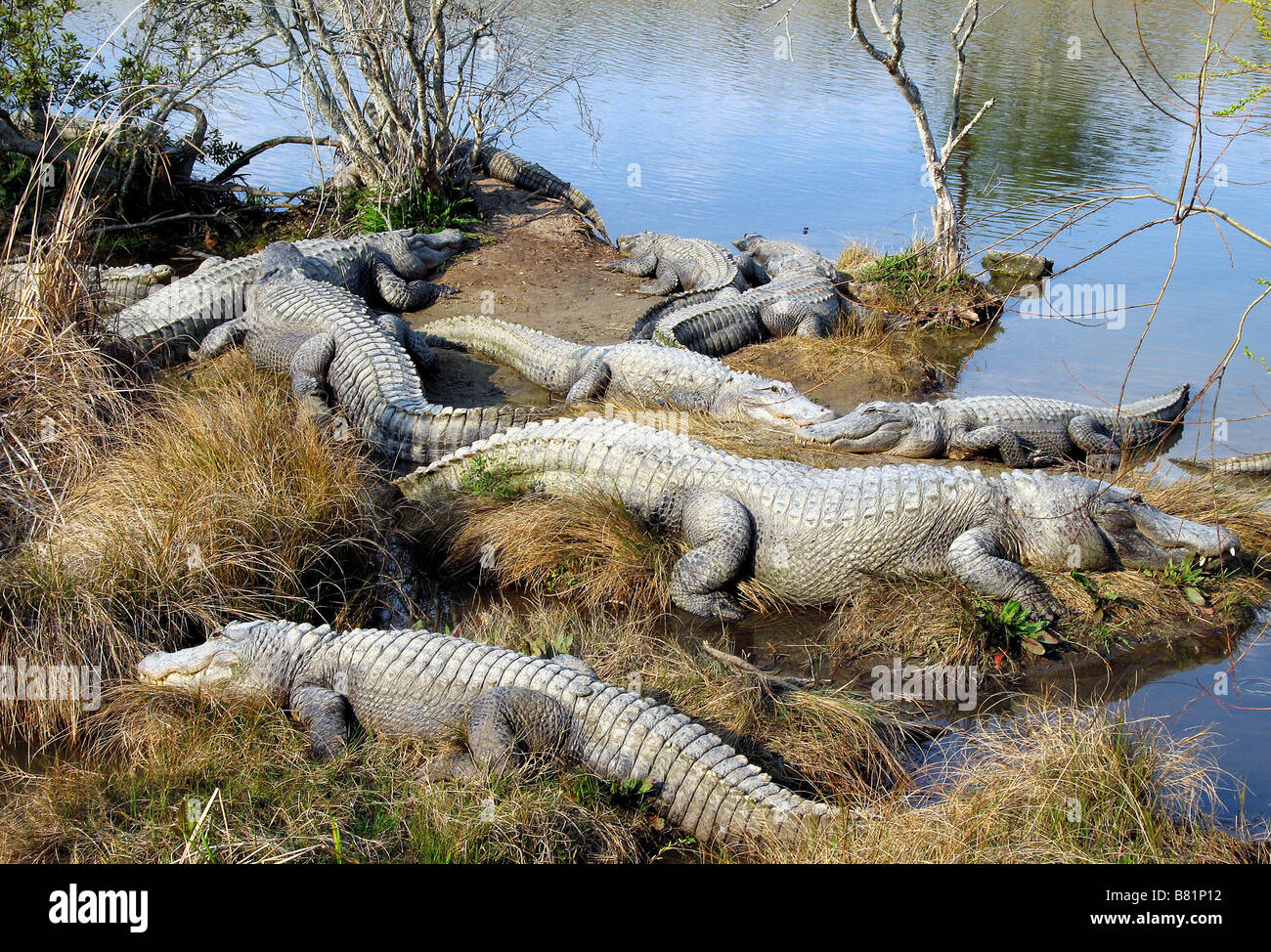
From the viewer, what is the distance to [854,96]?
18.4 metres

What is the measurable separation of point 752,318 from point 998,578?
13.9ft

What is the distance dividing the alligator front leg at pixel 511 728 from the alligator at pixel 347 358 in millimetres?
2664

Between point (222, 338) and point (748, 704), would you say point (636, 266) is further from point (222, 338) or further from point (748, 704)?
point (748, 704)

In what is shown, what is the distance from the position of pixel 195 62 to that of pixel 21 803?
8.67 m

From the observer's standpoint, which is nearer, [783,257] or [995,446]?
[995,446]

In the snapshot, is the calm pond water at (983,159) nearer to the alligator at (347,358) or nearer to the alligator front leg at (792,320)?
the alligator front leg at (792,320)

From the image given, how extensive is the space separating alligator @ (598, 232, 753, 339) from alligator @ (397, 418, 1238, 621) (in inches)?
148

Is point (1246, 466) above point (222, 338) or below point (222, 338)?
below

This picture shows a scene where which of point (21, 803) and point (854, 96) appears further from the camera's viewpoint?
point (854, 96)

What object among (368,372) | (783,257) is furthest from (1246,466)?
(368,372)

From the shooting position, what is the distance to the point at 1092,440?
21.4ft

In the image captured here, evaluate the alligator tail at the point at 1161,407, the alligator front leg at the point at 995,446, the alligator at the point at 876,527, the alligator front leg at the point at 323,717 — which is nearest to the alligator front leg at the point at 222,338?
the alligator at the point at 876,527
